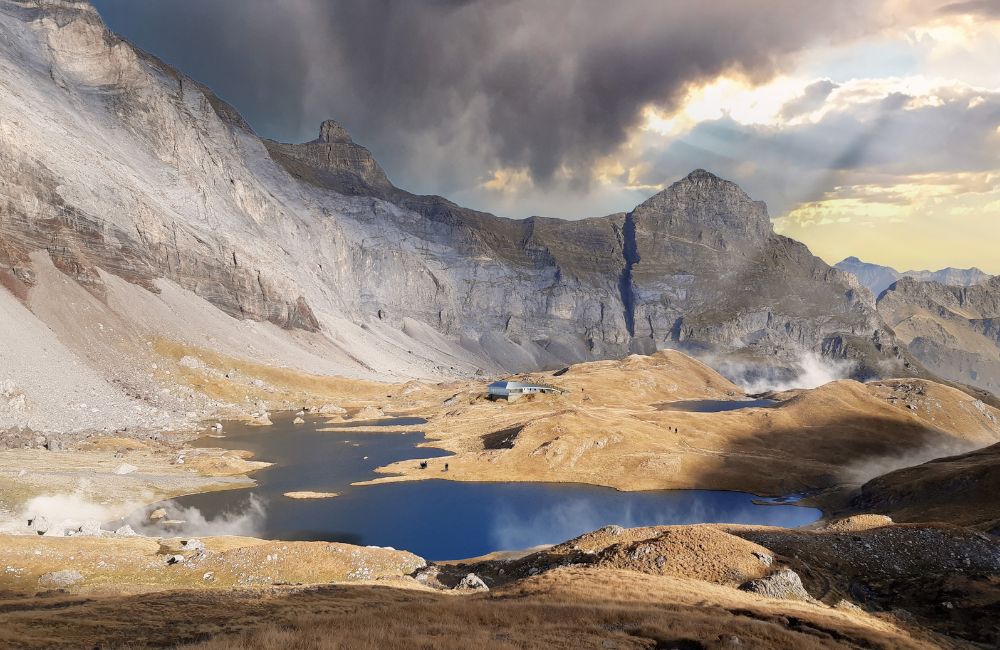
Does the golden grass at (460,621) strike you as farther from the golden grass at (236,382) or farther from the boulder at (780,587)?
the golden grass at (236,382)

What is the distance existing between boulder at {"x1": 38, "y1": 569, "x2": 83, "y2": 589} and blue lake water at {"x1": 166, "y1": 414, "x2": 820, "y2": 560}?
97.9 feet

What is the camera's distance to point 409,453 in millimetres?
124250

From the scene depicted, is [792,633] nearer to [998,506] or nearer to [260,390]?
[998,506]

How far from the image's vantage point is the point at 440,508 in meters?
88.4

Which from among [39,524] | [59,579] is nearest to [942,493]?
[59,579]

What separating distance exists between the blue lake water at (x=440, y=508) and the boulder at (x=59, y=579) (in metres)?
29.8

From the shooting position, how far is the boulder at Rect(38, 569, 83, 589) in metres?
40.3

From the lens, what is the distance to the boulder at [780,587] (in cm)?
3997

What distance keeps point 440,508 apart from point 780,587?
56.0 metres

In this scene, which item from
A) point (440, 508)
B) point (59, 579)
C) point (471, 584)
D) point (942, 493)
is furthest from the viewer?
point (440, 508)

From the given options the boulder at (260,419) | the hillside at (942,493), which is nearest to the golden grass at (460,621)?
the hillside at (942,493)

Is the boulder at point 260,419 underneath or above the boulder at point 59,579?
above

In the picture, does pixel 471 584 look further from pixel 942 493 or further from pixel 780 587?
pixel 942 493

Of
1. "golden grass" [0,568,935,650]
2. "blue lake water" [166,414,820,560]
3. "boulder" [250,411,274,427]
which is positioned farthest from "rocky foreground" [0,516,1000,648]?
"boulder" [250,411,274,427]
